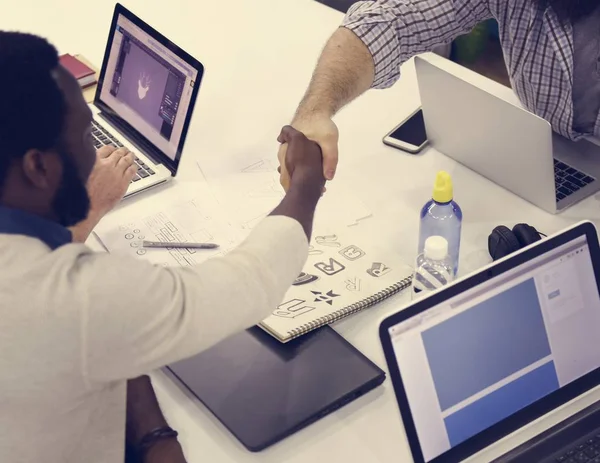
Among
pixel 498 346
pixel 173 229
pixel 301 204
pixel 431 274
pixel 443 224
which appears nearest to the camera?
pixel 498 346

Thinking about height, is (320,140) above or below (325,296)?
above

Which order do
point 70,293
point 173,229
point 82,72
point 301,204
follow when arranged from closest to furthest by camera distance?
point 70,293 < point 301,204 < point 173,229 < point 82,72

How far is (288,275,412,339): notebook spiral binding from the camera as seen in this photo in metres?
1.14

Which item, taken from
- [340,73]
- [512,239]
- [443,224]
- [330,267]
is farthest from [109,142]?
[512,239]

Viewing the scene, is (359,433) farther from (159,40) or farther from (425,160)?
(159,40)

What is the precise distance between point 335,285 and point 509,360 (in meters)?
0.34

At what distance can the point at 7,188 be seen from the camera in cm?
86

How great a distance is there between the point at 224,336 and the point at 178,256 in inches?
16.6

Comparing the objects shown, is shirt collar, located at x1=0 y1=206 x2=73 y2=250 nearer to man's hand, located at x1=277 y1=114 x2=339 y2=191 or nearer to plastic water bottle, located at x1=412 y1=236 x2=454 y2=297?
man's hand, located at x1=277 y1=114 x2=339 y2=191

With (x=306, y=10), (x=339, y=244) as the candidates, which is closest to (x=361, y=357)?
(x=339, y=244)

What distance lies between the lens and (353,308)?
1.19 m

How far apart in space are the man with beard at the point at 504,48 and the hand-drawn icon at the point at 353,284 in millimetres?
282

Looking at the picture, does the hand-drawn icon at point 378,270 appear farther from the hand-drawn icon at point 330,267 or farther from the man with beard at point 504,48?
the man with beard at point 504,48

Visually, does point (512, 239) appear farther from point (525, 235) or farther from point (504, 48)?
point (504, 48)
